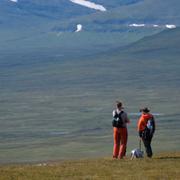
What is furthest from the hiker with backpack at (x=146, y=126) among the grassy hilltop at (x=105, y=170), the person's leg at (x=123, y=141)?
the grassy hilltop at (x=105, y=170)

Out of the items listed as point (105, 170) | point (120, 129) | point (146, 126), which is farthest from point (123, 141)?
point (105, 170)

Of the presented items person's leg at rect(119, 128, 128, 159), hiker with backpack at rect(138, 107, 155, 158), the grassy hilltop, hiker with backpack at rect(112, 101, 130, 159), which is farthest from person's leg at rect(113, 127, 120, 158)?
the grassy hilltop

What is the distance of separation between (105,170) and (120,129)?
2.70 m

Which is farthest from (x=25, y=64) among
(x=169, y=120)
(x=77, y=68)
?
(x=169, y=120)

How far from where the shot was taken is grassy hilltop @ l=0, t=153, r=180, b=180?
21.8m

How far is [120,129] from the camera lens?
83.4 ft

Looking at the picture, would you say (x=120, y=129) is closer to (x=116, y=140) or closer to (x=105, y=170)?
(x=116, y=140)

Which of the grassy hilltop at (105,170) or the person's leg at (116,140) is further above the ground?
the person's leg at (116,140)

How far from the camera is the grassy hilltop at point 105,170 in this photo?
21844mm

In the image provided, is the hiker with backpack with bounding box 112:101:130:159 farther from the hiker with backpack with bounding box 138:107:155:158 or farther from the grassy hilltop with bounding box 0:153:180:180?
the grassy hilltop with bounding box 0:153:180:180

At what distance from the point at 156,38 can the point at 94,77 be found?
48516 millimetres

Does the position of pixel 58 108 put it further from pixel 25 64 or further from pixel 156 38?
pixel 156 38

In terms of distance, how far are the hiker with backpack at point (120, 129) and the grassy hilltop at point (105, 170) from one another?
68 cm

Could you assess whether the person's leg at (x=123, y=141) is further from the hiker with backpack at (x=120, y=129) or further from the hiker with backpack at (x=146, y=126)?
the hiker with backpack at (x=146, y=126)
